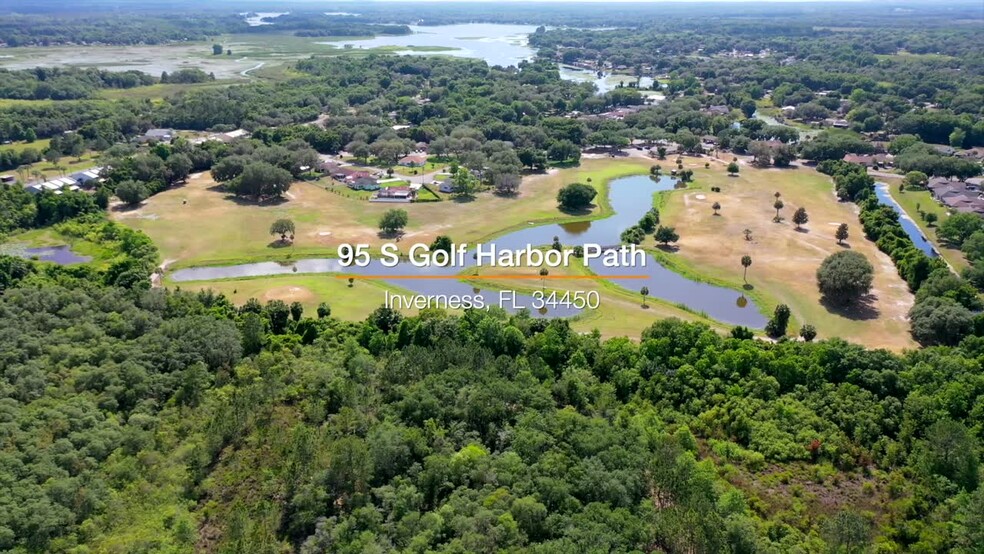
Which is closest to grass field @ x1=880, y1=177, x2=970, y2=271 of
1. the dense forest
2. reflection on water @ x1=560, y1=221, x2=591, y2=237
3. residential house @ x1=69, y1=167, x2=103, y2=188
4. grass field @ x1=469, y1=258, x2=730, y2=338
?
the dense forest

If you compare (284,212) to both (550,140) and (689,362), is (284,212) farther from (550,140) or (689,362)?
(689,362)

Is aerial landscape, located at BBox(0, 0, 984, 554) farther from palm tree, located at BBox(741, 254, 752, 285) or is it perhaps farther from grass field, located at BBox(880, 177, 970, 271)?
grass field, located at BBox(880, 177, 970, 271)

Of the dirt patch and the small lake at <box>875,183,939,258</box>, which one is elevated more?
the small lake at <box>875,183,939,258</box>

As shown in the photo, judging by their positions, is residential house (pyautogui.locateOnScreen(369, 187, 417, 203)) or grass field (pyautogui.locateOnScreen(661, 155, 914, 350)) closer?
grass field (pyautogui.locateOnScreen(661, 155, 914, 350))

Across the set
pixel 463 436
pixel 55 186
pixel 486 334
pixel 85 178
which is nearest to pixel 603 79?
pixel 85 178

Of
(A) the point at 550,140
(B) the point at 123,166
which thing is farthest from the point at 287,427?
(A) the point at 550,140

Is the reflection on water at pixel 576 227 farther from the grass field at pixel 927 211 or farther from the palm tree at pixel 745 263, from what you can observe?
the grass field at pixel 927 211

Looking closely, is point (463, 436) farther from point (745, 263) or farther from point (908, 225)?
point (908, 225)
